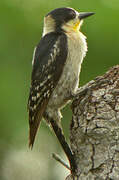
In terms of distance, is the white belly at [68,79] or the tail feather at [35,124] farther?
the white belly at [68,79]

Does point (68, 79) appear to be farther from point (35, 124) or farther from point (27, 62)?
point (27, 62)

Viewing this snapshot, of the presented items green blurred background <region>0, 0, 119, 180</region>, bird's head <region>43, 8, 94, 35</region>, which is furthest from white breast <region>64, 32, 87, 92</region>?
green blurred background <region>0, 0, 119, 180</region>

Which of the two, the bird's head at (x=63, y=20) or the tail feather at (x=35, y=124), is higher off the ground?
the bird's head at (x=63, y=20)

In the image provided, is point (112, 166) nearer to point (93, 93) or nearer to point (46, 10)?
point (93, 93)

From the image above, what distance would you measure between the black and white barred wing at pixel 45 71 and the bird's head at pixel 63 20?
409mm

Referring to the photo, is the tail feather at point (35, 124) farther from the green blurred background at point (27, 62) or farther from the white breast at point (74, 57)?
the green blurred background at point (27, 62)

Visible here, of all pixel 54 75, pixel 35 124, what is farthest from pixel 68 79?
pixel 35 124

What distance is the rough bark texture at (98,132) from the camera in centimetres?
560

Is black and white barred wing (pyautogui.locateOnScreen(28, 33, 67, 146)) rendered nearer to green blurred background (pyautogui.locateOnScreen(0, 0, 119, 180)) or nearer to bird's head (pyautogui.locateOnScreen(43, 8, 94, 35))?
bird's head (pyautogui.locateOnScreen(43, 8, 94, 35))

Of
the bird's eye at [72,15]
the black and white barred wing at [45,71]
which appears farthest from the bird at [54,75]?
the bird's eye at [72,15]

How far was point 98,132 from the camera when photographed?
5.66 meters

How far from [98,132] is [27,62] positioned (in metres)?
3.41

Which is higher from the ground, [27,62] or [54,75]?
[54,75]

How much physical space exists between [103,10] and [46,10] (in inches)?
44.2
